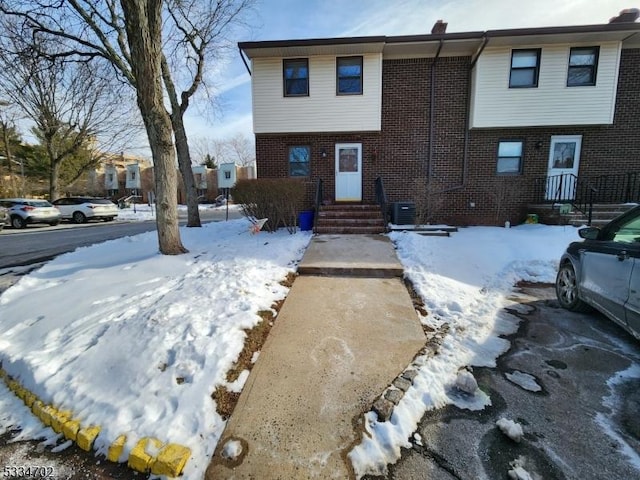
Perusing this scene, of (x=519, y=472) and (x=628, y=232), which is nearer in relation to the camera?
(x=519, y=472)

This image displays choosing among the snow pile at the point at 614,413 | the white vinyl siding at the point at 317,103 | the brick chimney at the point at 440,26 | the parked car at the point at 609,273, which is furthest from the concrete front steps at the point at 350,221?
the brick chimney at the point at 440,26

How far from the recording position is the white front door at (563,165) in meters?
9.97

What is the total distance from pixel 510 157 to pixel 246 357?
10865 millimetres

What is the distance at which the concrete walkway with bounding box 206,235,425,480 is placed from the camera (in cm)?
191

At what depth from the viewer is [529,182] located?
400 inches

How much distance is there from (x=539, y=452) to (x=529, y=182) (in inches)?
411

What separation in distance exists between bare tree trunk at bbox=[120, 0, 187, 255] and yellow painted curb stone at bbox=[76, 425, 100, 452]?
4.36m

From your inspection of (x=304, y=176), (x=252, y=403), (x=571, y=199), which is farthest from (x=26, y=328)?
(x=571, y=199)

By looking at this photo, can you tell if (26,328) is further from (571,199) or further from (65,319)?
(571,199)

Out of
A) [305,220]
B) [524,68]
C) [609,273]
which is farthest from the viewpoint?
[524,68]

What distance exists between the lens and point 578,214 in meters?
8.90

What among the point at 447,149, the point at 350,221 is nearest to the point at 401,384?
the point at 350,221

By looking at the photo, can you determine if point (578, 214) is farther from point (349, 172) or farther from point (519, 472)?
point (519, 472)

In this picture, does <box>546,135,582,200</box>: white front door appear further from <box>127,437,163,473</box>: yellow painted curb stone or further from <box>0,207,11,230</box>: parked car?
<box>0,207,11,230</box>: parked car
